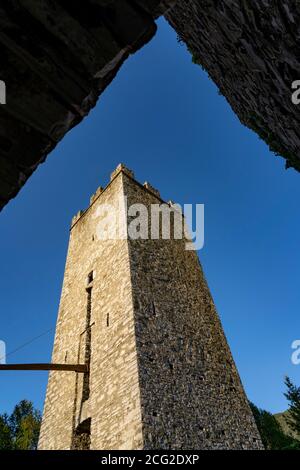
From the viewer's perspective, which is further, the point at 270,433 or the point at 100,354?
the point at 270,433

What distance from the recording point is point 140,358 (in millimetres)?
6980

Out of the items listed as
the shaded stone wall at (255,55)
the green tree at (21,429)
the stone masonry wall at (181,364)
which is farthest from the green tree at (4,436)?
the shaded stone wall at (255,55)

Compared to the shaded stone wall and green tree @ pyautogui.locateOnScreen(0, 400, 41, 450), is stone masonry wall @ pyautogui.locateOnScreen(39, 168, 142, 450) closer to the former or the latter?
the shaded stone wall

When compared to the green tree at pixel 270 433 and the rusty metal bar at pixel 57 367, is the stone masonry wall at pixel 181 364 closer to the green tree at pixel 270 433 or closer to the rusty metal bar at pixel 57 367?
the rusty metal bar at pixel 57 367

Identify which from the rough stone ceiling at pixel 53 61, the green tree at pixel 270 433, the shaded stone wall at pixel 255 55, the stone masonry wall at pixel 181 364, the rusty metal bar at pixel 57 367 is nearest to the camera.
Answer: the rough stone ceiling at pixel 53 61

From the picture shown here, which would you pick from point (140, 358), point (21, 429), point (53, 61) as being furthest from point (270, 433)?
point (53, 61)

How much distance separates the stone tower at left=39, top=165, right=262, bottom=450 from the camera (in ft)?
21.5

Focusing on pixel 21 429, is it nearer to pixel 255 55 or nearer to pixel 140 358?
pixel 140 358

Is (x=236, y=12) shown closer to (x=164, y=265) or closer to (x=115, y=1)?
(x=115, y=1)

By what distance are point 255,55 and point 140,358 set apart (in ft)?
20.1

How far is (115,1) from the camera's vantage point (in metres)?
1.06

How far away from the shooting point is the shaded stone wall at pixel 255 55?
7.81ft

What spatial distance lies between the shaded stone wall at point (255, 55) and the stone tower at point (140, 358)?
Result: 5.39 metres

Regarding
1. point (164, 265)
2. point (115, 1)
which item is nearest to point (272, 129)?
point (115, 1)
